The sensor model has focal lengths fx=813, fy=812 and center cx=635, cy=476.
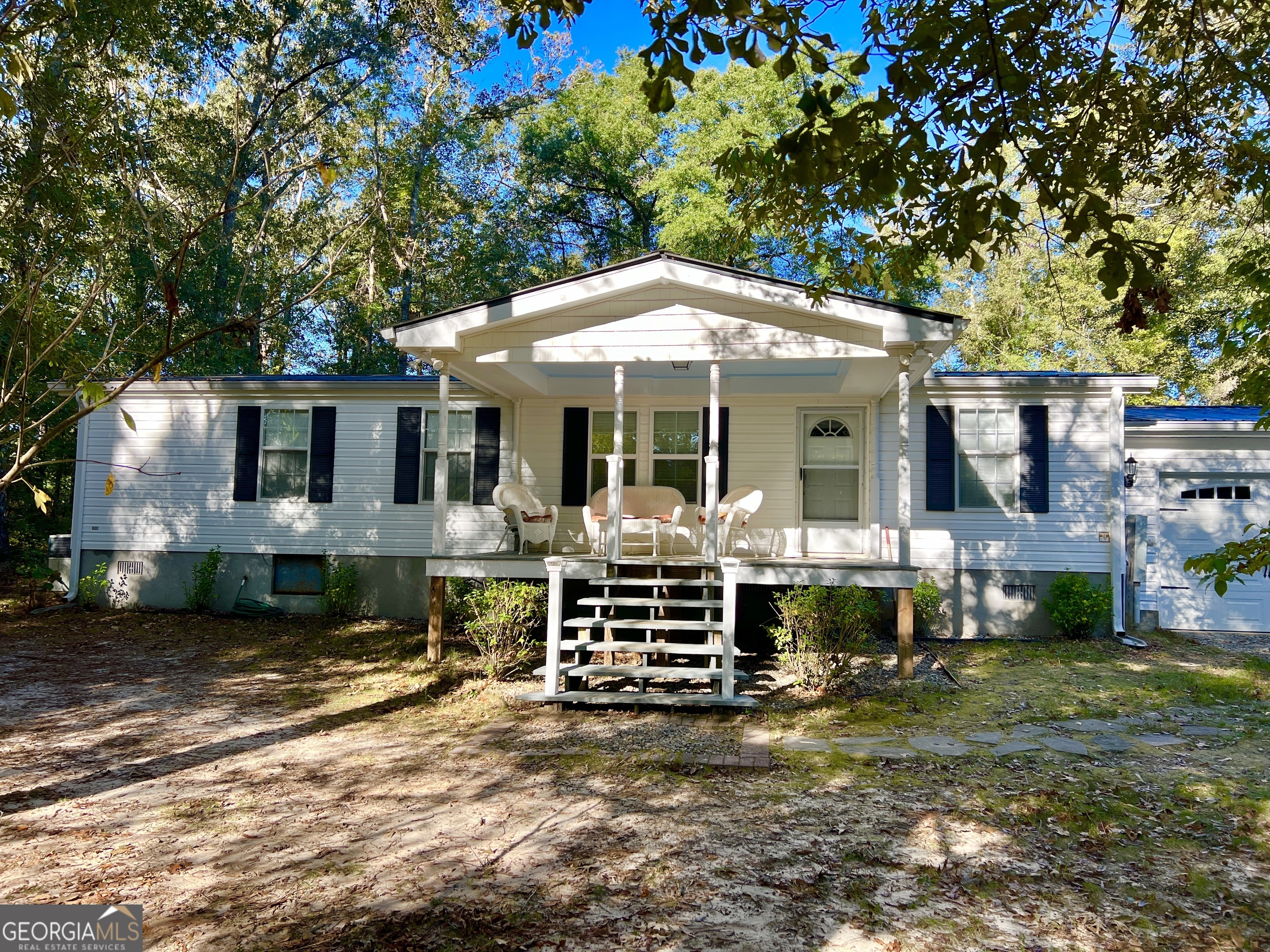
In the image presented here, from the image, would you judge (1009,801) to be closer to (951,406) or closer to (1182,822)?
(1182,822)

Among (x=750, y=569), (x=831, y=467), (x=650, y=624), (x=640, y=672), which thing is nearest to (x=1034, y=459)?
(x=831, y=467)

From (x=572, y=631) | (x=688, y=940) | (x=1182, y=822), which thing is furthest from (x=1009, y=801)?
(x=572, y=631)

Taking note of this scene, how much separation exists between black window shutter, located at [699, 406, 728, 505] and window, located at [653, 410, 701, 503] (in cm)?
5

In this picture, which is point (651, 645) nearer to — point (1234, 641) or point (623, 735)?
point (623, 735)

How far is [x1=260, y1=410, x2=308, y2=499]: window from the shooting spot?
448 inches

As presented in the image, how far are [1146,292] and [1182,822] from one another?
124 inches

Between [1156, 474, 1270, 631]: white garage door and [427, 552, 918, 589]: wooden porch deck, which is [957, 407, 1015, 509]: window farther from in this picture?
[427, 552, 918, 589]: wooden porch deck

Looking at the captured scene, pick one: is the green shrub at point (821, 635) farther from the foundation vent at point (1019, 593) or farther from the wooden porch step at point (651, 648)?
the foundation vent at point (1019, 593)

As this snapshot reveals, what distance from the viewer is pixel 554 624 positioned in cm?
723

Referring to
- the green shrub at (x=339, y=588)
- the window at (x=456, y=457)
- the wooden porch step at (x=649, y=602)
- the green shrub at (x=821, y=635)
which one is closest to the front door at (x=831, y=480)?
the green shrub at (x=821, y=635)

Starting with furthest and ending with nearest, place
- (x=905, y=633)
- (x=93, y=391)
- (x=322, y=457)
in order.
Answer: (x=322, y=457) → (x=905, y=633) → (x=93, y=391)

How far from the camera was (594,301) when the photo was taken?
26.2 ft

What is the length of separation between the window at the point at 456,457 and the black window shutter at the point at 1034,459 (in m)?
7.06

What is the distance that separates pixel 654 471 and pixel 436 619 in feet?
11.4
